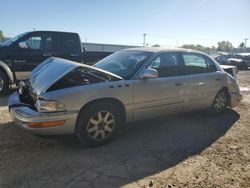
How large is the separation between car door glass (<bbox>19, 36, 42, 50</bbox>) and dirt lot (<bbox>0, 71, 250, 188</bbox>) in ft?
12.2

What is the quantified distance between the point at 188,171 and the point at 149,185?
70 cm

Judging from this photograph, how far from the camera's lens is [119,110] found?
4.50 m

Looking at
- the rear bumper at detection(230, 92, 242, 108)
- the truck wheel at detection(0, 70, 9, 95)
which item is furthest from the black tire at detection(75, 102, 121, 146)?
the truck wheel at detection(0, 70, 9, 95)

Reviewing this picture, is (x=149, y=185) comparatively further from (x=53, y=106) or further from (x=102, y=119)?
(x=53, y=106)

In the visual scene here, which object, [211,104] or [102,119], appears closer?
[102,119]

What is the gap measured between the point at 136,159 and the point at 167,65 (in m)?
2.06

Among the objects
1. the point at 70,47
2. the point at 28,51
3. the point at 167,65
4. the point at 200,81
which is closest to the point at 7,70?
the point at 28,51

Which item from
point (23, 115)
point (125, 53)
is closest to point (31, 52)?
point (125, 53)

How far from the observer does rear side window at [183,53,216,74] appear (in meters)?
5.56

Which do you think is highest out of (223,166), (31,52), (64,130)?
(31,52)

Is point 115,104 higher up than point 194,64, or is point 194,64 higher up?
point 194,64

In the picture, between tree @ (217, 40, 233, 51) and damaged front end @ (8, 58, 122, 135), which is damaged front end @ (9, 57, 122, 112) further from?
tree @ (217, 40, 233, 51)

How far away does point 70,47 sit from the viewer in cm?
943

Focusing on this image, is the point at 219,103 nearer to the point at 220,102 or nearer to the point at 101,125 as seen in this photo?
the point at 220,102
